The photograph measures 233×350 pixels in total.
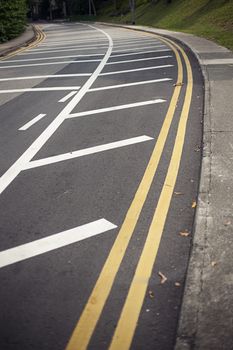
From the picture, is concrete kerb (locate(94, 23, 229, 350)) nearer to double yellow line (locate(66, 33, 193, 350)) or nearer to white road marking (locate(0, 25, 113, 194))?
double yellow line (locate(66, 33, 193, 350))

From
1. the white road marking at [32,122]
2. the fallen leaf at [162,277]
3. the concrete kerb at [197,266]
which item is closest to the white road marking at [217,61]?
the white road marking at [32,122]

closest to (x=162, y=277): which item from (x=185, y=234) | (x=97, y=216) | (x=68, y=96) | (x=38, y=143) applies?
(x=185, y=234)

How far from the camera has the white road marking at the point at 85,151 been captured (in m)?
7.29

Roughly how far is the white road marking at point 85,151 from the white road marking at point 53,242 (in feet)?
7.46

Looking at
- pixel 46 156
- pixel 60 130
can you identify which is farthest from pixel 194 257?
pixel 60 130

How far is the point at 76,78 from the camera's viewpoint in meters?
14.6

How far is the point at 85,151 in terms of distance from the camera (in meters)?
7.67

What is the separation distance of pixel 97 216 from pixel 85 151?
94.4 inches

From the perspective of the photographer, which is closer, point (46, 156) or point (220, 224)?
point (220, 224)

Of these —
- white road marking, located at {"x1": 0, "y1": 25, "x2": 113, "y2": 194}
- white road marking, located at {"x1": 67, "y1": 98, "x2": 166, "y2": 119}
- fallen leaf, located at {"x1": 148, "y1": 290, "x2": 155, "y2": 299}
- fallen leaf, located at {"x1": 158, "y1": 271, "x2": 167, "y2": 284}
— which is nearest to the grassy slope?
white road marking, located at {"x1": 67, "y1": 98, "x2": 166, "y2": 119}

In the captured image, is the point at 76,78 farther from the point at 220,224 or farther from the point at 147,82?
the point at 220,224

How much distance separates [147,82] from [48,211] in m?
8.26

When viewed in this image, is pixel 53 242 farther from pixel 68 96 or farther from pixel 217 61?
pixel 217 61

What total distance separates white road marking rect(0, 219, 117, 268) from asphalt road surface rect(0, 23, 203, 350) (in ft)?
0.04
